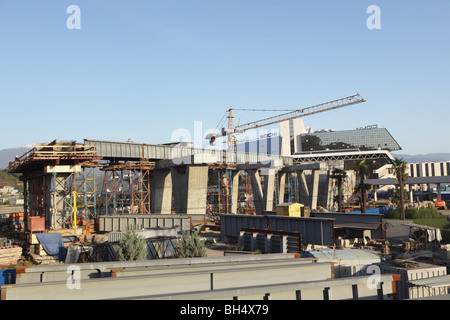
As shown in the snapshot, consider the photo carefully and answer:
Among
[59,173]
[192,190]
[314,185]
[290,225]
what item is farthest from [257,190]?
[290,225]

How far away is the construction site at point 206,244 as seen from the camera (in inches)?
417

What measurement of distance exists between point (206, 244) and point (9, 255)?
15.0 meters

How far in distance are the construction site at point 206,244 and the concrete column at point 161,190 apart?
167 mm

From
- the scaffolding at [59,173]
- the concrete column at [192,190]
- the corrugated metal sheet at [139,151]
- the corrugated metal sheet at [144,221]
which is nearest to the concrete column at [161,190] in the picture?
the corrugated metal sheet at [139,151]

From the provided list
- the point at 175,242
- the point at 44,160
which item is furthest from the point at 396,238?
the point at 44,160

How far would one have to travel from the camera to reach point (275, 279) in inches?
476

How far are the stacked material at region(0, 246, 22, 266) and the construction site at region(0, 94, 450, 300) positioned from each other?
0.22 feet

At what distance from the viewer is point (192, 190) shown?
47031 millimetres

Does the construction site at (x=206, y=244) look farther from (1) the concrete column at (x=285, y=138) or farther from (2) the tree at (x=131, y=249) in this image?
(1) the concrete column at (x=285, y=138)

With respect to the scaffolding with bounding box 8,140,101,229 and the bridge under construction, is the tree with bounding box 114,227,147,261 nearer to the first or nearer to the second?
the bridge under construction

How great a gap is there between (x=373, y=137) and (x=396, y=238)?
366 ft

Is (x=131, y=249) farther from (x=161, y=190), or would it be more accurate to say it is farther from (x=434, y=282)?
(x=161, y=190)

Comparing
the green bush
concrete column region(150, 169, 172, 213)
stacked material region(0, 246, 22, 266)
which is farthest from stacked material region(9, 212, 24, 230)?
the green bush
